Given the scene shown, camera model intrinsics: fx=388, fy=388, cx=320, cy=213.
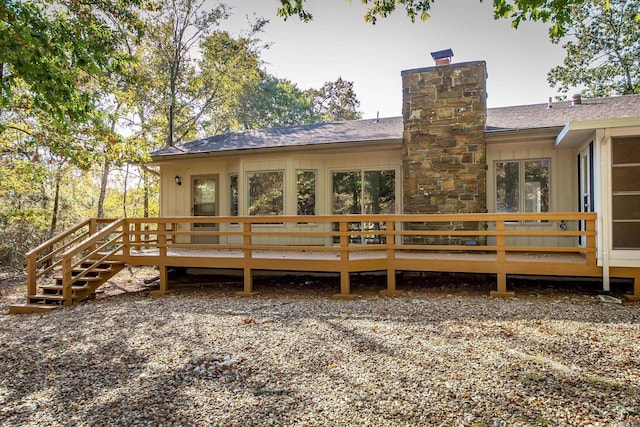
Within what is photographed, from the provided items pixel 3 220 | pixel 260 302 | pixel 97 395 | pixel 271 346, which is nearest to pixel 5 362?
pixel 97 395

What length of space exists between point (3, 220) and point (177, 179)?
306 inches

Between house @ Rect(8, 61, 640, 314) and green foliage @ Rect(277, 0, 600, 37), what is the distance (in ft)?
7.72

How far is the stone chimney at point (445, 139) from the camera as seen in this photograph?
24.8 ft

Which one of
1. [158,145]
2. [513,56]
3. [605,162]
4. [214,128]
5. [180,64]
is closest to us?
[605,162]

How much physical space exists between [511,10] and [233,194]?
22.7ft

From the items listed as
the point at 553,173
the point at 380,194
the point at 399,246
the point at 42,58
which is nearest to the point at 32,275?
the point at 42,58

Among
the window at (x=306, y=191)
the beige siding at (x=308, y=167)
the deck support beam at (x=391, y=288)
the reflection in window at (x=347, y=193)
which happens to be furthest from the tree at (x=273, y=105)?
the deck support beam at (x=391, y=288)

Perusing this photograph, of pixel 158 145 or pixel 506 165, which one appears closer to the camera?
pixel 506 165

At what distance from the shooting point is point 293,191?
8641 mm

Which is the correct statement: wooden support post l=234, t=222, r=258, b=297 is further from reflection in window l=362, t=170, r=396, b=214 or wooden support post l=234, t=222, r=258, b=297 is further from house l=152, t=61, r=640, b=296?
reflection in window l=362, t=170, r=396, b=214

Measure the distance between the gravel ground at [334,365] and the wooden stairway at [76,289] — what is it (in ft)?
2.16

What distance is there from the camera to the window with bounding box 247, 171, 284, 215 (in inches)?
345

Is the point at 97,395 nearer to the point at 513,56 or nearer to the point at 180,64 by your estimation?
the point at 513,56

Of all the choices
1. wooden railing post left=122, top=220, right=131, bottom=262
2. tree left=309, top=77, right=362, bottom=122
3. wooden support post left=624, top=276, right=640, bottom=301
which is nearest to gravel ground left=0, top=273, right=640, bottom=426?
wooden support post left=624, top=276, right=640, bottom=301
